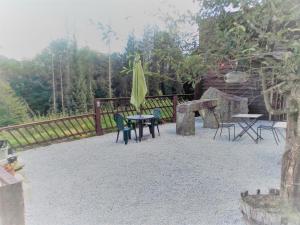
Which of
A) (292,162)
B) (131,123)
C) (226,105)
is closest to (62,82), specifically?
(131,123)

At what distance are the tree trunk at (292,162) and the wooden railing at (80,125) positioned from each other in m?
5.08

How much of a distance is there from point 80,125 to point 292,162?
5952mm

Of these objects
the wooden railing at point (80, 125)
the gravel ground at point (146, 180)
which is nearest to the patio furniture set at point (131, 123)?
the gravel ground at point (146, 180)

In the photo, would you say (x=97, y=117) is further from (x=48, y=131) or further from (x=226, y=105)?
(x=226, y=105)

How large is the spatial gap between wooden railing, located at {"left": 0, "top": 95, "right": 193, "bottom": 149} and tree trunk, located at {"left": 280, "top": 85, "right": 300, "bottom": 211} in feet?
16.7

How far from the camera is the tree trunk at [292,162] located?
5.83ft

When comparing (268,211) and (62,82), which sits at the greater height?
(62,82)

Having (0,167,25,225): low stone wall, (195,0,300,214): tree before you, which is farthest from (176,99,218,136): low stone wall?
(0,167,25,225): low stone wall

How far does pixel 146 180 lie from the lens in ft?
12.8

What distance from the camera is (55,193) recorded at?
3504 millimetres

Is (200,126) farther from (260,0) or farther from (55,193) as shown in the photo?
(260,0)

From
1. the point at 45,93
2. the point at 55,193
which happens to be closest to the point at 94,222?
the point at 55,193

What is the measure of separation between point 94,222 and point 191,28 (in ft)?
6.38

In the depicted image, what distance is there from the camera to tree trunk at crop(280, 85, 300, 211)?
178 centimetres
